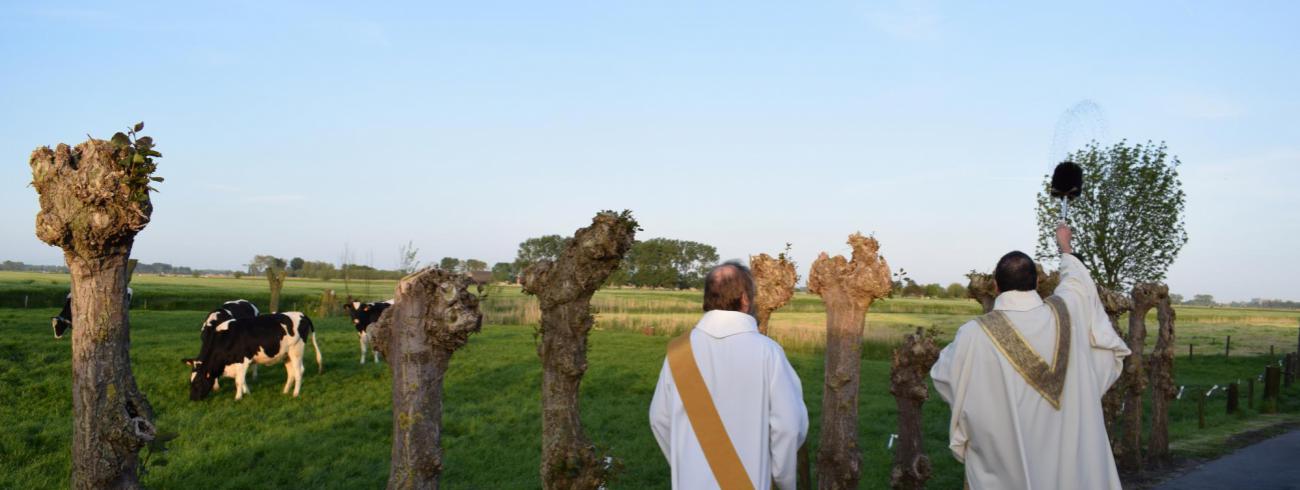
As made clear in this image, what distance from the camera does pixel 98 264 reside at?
5930 millimetres

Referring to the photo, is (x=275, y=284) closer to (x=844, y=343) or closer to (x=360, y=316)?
(x=360, y=316)

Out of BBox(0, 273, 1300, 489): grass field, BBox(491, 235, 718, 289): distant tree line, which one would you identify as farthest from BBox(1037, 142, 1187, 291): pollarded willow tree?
BBox(491, 235, 718, 289): distant tree line

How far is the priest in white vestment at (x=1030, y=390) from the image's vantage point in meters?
5.86

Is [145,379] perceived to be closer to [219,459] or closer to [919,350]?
[219,459]

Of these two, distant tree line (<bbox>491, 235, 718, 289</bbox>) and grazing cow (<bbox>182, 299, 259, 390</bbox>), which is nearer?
grazing cow (<bbox>182, 299, 259, 390</bbox>)

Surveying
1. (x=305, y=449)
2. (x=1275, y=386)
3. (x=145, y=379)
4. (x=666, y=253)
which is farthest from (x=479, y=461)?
(x=666, y=253)

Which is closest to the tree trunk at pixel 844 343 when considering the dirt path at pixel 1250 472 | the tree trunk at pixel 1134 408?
Answer: the tree trunk at pixel 1134 408

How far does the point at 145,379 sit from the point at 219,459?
24.1 feet

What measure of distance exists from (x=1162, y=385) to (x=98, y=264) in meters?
14.3

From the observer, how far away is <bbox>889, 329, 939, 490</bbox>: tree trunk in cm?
906

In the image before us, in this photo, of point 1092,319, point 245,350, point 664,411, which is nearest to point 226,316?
point 245,350

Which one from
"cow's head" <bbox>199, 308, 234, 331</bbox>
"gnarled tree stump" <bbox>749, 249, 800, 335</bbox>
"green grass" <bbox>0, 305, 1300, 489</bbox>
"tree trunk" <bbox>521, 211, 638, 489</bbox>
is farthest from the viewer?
"cow's head" <bbox>199, 308, 234, 331</bbox>

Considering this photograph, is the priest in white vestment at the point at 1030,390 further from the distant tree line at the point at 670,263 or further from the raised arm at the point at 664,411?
the distant tree line at the point at 670,263

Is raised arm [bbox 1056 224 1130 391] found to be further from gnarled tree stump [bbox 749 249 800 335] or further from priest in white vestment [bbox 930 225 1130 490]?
gnarled tree stump [bbox 749 249 800 335]
